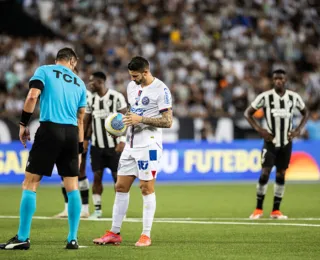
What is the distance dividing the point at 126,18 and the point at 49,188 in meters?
11.0

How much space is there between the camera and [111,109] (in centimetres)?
1380

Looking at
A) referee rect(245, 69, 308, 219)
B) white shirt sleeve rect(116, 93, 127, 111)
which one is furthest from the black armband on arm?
referee rect(245, 69, 308, 219)

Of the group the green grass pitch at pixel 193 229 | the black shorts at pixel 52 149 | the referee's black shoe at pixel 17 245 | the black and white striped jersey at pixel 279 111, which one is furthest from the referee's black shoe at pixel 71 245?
the black and white striped jersey at pixel 279 111

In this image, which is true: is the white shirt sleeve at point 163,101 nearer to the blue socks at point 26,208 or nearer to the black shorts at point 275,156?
the blue socks at point 26,208

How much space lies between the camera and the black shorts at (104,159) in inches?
549

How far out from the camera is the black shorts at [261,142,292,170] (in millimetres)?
13836

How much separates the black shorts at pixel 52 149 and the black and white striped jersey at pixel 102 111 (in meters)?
4.34

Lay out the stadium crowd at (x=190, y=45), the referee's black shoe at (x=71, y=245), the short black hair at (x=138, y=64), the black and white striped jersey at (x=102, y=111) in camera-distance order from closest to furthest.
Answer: the referee's black shoe at (x=71, y=245) < the short black hair at (x=138, y=64) < the black and white striped jersey at (x=102, y=111) < the stadium crowd at (x=190, y=45)

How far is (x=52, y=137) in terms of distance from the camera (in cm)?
929

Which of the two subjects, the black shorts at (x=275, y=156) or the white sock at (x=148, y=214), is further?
the black shorts at (x=275, y=156)

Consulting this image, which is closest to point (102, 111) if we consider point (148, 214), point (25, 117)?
point (148, 214)

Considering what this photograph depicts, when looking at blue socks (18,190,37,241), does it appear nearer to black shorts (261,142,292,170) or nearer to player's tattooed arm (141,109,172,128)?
player's tattooed arm (141,109,172,128)

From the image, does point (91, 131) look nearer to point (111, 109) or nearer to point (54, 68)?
point (111, 109)

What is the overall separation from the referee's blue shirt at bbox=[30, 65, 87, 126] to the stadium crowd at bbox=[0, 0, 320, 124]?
15147 mm
